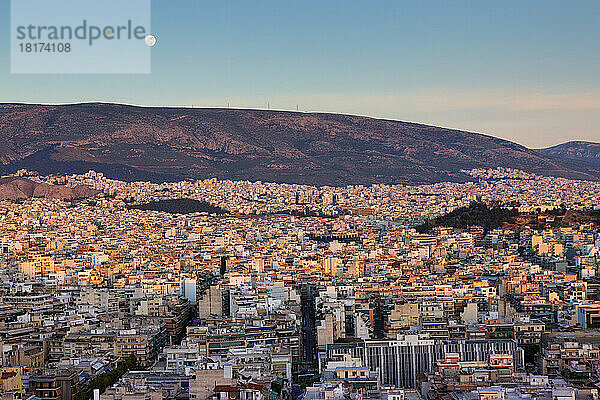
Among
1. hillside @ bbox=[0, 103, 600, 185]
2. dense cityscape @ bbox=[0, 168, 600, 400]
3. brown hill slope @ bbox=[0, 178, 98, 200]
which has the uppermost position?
hillside @ bbox=[0, 103, 600, 185]

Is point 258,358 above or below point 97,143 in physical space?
below

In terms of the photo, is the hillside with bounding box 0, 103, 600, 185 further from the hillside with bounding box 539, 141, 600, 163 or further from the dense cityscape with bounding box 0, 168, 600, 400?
the dense cityscape with bounding box 0, 168, 600, 400

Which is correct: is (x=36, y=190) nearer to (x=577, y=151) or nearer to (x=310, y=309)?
(x=310, y=309)

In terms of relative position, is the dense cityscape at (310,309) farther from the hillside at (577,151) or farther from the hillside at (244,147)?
the hillside at (577,151)

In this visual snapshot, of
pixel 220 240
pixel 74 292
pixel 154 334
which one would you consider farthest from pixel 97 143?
pixel 154 334

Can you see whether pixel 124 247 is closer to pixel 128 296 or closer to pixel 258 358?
pixel 128 296

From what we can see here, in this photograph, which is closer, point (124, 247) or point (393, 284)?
point (393, 284)

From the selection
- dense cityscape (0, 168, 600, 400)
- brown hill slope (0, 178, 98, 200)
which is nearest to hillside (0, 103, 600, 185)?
brown hill slope (0, 178, 98, 200)
